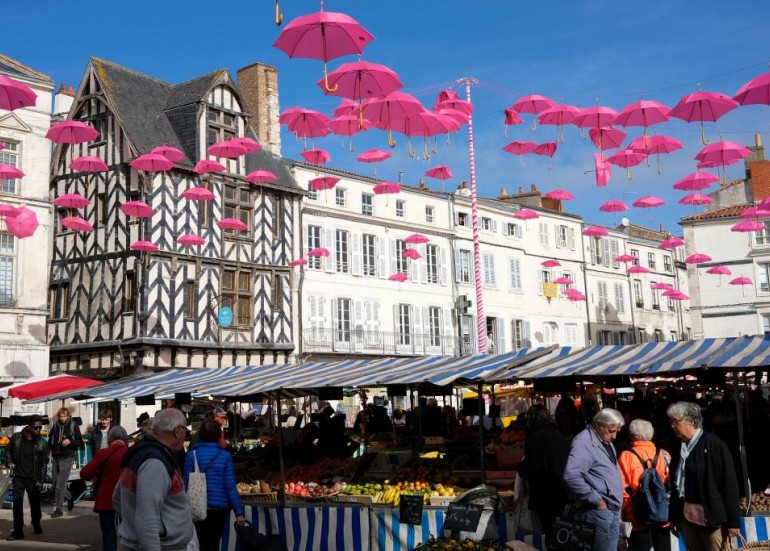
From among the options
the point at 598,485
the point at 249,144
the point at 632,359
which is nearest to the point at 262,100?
the point at 249,144

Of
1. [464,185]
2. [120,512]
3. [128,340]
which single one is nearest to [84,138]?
[128,340]

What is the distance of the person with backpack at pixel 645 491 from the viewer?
5.93 meters

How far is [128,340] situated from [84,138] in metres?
8.30

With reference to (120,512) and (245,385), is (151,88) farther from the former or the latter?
(120,512)

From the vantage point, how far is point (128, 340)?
2475 cm

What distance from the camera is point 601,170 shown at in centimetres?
1784

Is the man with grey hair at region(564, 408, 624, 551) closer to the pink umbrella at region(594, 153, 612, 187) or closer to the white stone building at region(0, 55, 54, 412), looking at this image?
the pink umbrella at region(594, 153, 612, 187)

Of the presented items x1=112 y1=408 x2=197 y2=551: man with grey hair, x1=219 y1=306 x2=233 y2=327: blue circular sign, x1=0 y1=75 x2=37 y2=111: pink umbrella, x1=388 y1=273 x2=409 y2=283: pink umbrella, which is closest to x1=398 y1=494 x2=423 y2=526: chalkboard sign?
x1=112 y1=408 x2=197 y2=551: man with grey hair

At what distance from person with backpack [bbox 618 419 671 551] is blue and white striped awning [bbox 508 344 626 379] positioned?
2.46 meters

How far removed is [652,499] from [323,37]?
7443mm

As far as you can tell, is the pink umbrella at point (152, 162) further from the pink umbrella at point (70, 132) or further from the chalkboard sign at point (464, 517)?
the chalkboard sign at point (464, 517)

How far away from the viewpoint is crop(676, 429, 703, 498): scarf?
5.49 m

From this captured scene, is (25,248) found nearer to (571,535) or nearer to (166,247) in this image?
(166,247)

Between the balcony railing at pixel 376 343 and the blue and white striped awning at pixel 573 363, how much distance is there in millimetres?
19435
